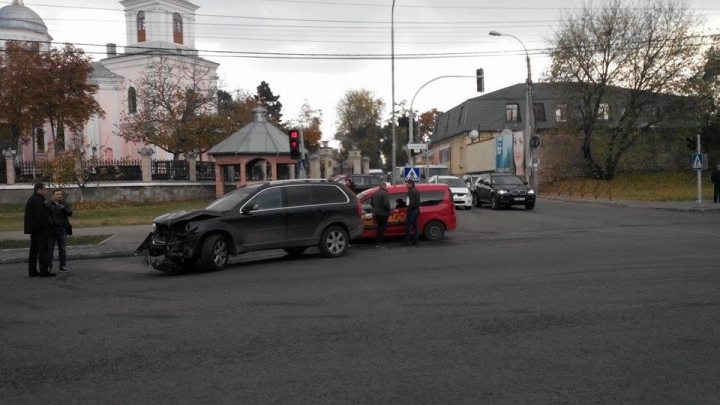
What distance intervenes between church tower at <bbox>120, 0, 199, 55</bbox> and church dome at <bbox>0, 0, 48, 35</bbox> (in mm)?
7592

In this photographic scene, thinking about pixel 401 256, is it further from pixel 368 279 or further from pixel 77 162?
pixel 77 162

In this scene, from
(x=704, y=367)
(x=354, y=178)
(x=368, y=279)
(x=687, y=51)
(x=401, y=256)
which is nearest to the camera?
(x=704, y=367)

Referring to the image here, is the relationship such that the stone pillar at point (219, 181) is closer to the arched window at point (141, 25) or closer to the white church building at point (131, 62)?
the white church building at point (131, 62)

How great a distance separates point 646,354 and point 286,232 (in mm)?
9331

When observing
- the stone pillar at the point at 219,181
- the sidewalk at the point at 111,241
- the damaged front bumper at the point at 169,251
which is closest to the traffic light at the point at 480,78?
the sidewalk at the point at 111,241

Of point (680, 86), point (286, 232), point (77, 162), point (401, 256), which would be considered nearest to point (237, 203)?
point (286, 232)

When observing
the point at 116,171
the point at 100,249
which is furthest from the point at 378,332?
the point at 116,171

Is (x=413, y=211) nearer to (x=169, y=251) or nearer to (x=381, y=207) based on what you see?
(x=381, y=207)

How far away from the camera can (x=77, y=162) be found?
33500mm

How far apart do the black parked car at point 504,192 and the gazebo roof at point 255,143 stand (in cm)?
1113

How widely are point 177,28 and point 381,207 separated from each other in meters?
53.0

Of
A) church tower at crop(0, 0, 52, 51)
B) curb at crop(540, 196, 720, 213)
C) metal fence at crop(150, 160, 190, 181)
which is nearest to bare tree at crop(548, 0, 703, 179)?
curb at crop(540, 196, 720, 213)

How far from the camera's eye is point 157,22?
204 feet

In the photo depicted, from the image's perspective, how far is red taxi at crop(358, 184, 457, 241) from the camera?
60.9 feet
